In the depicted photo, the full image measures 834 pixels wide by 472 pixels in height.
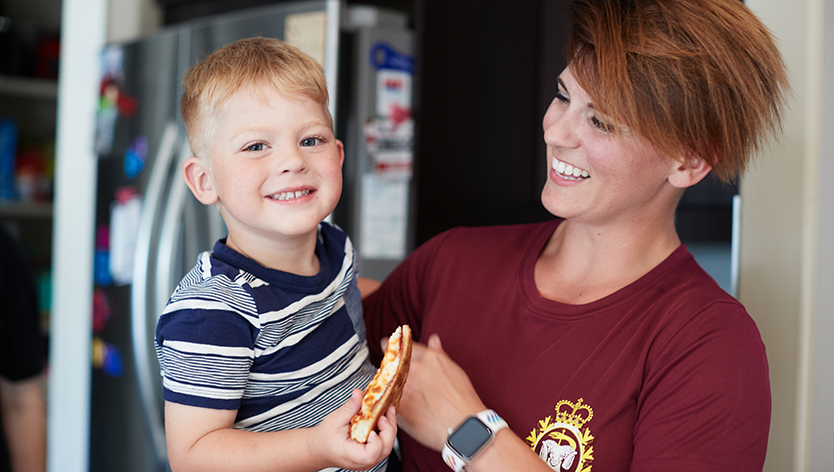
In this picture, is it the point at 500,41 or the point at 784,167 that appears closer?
the point at 784,167

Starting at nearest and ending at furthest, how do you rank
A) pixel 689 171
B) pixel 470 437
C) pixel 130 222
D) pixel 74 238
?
pixel 470 437, pixel 689 171, pixel 130 222, pixel 74 238

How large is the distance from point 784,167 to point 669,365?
1.59ft

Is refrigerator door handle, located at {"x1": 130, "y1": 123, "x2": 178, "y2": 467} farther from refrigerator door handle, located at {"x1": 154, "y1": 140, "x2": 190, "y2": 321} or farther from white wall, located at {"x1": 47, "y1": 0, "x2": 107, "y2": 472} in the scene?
white wall, located at {"x1": 47, "y1": 0, "x2": 107, "y2": 472}

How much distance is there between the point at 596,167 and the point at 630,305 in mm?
225

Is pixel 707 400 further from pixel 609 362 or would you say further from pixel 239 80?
pixel 239 80

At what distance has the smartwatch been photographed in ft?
2.88

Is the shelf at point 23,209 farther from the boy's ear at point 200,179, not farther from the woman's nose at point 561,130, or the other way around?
the woman's nose at point 561,130

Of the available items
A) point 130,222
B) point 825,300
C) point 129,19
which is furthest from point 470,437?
point 129,19

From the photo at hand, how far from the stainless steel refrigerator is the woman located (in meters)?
1.12

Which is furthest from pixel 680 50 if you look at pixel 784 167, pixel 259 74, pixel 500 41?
pixel 500 41

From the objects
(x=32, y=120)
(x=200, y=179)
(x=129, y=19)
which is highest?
(x=129, y=19)

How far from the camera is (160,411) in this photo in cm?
224

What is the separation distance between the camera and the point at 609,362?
960 millimetres

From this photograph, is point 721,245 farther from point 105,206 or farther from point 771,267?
point 105,206
